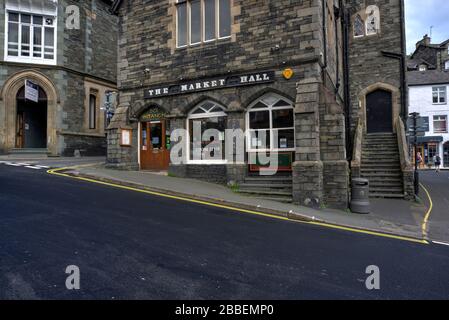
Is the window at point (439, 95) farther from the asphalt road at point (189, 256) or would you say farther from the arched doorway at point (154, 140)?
the asphalt road at point (189, 256)

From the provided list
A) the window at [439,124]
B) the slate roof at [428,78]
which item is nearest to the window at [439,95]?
the slate roof at [428,78]

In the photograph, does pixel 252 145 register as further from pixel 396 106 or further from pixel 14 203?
pixel 396 106

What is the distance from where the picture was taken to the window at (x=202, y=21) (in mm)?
12297

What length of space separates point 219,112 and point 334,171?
506 centimetres

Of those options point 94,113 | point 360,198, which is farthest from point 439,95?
point 94,113

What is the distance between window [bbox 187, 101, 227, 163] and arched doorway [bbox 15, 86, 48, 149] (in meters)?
12.9

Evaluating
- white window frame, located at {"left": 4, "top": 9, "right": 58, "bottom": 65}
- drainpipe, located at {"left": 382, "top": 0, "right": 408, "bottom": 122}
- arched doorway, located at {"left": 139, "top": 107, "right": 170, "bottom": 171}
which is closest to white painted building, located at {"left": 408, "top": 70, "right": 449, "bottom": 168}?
drainpipe, located at {"left": 382, "top": 0, "right": 408, "bottom": 122}

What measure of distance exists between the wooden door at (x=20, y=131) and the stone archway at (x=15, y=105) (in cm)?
127

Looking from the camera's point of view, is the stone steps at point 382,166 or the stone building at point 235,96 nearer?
the stone building at point 235,96

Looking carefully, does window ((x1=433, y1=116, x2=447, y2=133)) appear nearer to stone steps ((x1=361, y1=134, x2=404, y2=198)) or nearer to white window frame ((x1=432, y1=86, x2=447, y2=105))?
white window frame ((x1=432, y1=86, x2=447, y2=105))

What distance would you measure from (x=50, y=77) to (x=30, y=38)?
2748 mm

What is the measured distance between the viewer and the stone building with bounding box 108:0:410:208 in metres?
9.98
